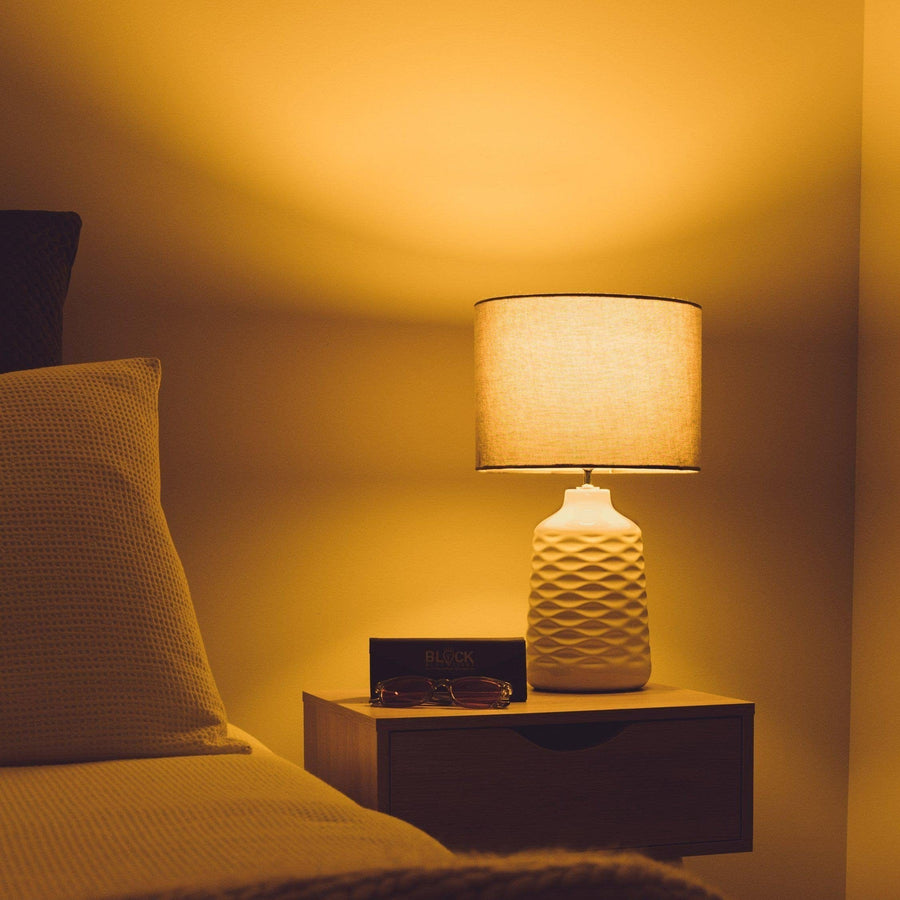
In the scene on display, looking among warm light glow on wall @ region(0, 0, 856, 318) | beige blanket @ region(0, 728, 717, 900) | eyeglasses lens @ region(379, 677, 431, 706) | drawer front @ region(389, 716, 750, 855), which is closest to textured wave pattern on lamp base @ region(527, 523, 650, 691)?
drawer front @ region(389, 716, 750, 855)

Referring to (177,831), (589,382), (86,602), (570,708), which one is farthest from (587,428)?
(177,831)

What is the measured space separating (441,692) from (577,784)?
219 mm

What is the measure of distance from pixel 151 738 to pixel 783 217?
1.67 metres

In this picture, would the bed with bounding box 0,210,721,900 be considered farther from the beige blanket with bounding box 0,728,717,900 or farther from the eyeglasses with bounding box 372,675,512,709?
the eyeglasses with bounding box 372,675,512,709

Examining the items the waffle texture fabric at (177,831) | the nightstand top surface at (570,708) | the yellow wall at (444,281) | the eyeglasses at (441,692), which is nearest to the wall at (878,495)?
the yellow wall at (444,281)

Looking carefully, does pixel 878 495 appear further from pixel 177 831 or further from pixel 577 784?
pixel 177 831

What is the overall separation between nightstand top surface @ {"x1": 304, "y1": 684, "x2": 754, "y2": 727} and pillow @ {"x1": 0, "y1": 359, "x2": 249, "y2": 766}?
48 centimetres

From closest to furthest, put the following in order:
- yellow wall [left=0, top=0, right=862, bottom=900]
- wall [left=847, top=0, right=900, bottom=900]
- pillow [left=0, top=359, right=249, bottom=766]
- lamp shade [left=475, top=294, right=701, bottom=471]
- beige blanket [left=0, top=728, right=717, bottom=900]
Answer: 1. beige blanket [left=0, top=728, right=717, bottom=900]
2. pillow [left=0, top=359, right=249, bottom=766]
3. lamp shade [left=475, top=294, right=701, bottom=471]
4. yellow wall [left=0, top=0, right=862, bottom=900]
5. wall [left=847, top=0, right=900, bottom=900]

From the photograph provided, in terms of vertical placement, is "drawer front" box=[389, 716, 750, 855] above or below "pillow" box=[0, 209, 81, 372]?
below

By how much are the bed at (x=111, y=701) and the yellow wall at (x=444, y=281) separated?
698 millimetres

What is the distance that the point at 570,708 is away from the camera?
1.47 meters

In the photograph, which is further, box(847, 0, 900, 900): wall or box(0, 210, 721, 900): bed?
box(847, 0, 900, 900): wall

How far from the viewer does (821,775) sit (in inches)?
83.8

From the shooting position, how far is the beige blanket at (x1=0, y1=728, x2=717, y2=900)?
1.44ft
